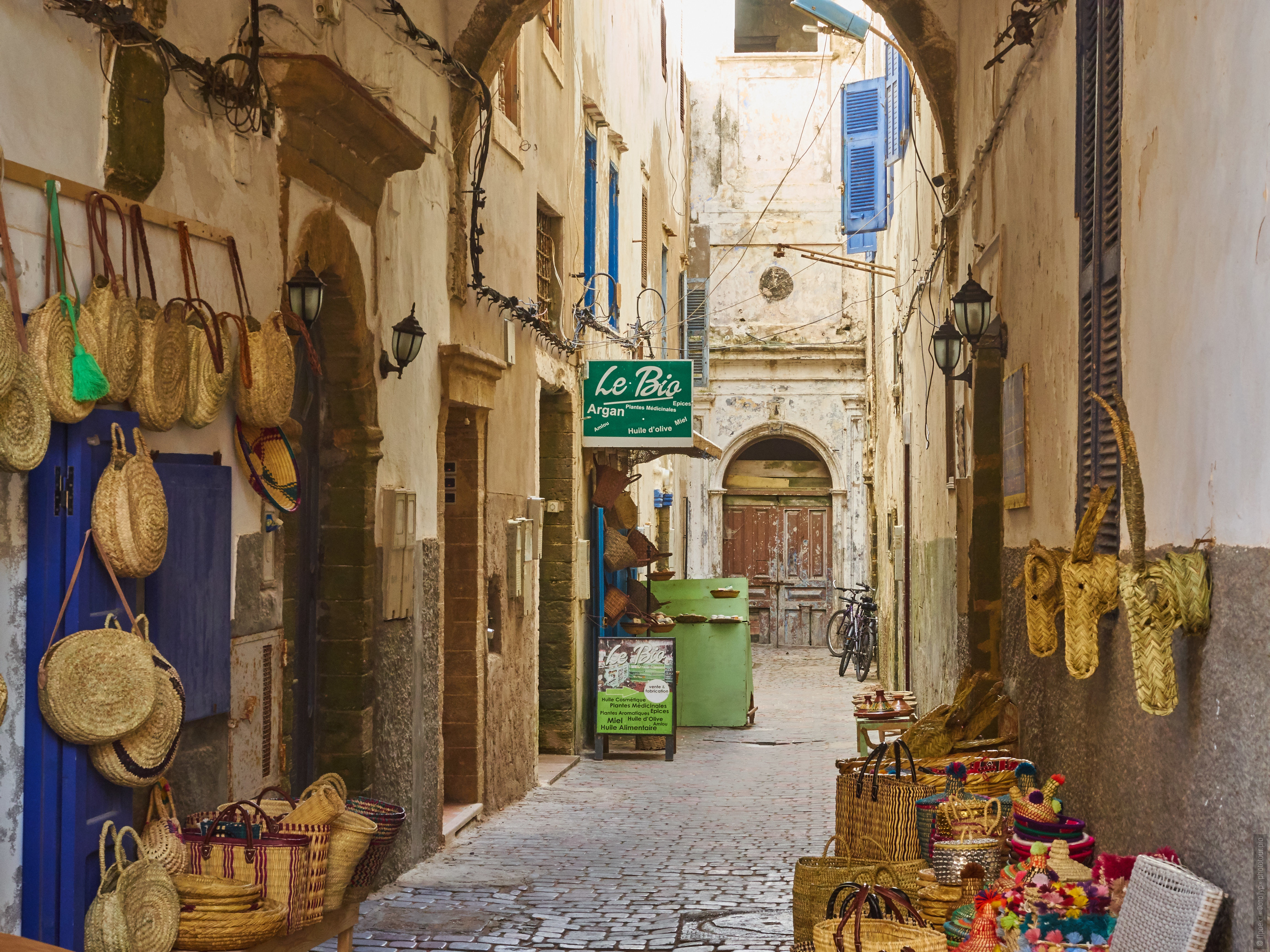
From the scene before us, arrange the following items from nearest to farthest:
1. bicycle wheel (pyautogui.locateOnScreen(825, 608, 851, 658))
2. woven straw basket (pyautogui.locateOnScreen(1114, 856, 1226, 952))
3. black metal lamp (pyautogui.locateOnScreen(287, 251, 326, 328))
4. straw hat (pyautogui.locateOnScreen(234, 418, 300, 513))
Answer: woven straw basket (pyautogui.locateOnScreen(1114, 856, 1226, 952)) < straw hat (pyautogui.locateOnScreen(234, 418, 300, 513)) < black metal lamp (pyautogui.locateOnScreen(287, 251, 326, 328)) < bicycle wheel (pyautogui.locateOnScreen(825, 608, 851, 658))

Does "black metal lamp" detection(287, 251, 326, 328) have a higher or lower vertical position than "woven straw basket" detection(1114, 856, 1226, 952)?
higher

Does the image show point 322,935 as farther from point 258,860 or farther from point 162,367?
point 162,367

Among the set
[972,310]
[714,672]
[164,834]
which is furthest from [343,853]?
[714,672]

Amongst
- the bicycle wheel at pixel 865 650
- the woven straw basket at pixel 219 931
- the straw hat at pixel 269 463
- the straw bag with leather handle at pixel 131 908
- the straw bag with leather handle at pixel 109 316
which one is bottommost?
the bicycle wheel at pixel 865 650

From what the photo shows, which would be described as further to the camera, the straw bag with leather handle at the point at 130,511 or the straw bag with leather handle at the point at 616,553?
the straw bag with leather handle at the point at 616,553

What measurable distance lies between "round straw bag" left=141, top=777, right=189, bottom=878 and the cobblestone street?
1.76m

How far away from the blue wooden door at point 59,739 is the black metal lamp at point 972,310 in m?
4.64

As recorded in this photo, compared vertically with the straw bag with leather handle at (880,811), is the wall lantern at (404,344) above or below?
above

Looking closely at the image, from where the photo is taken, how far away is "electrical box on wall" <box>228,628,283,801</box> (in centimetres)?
553

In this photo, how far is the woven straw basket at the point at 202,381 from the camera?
191 inches

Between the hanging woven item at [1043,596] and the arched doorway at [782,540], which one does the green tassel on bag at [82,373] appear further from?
the arched doorway at [782,540]

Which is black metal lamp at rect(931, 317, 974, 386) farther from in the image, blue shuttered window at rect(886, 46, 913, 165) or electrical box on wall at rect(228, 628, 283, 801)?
blue shuttered window at rect(886, 46, 913, 165)

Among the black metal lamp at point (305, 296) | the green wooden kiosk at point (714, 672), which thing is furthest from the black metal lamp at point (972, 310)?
the green wooden kiosk at point (714, 672)

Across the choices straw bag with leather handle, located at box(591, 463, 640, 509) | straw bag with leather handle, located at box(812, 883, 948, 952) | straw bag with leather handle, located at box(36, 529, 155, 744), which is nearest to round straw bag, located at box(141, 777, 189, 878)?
straw bag with leather handle, located at box(36, 529, 155, 744)
